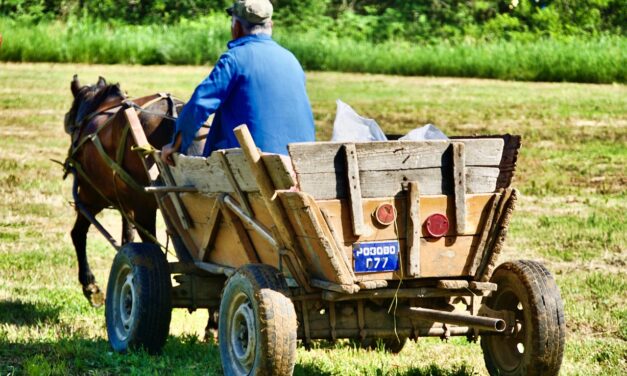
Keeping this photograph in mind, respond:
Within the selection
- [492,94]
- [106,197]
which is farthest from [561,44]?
[106,197]

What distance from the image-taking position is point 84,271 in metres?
9.05

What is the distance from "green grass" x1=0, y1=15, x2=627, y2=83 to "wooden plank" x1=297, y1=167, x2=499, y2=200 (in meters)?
20.3

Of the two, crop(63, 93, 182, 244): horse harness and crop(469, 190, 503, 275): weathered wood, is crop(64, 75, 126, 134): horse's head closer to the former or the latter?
crop(63, 93, 182, 244): horse harness

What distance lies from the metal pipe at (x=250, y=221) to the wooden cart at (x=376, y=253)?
0.03ft

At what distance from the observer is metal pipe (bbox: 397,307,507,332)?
222 inches

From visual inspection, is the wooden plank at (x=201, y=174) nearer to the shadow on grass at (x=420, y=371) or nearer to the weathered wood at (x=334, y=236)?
the weathered wood at (x=334, y=236)

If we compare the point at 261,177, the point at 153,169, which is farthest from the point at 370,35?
the point at 261,177

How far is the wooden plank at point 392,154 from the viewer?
17.6 feet

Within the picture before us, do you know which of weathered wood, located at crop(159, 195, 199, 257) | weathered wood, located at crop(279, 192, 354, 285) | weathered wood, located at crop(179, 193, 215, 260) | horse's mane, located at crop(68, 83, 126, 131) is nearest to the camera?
weathered wood, located at crop(279, 192, 354, 285)

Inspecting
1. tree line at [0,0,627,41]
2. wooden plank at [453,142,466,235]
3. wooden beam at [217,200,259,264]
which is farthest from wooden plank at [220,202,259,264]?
tree line at [0,0,627,41]

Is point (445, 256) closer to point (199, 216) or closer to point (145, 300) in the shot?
point (199, 216)

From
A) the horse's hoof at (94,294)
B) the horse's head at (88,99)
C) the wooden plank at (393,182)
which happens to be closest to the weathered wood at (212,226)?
the wooden plank at (393,182)

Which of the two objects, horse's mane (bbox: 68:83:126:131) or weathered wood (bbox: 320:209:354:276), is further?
horse's mane (bbox: 68:83:126:131)

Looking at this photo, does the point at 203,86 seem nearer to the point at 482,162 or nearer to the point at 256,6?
the point at 256,6
